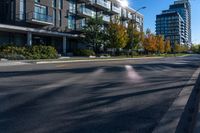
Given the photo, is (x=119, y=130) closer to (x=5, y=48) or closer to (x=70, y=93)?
(x=70, y=93)

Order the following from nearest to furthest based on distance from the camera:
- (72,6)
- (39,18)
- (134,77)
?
(134,77) < (39,18) < (72,6)

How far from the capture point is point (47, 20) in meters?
46.2

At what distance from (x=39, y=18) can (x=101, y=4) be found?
22.5 metres

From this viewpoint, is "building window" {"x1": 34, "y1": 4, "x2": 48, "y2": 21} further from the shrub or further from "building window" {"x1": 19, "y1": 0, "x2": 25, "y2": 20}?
the shrub

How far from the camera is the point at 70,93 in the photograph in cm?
952

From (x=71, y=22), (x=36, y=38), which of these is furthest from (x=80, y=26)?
(x=36, y=38)

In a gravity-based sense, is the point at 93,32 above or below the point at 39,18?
below

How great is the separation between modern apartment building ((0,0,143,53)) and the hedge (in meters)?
3.20

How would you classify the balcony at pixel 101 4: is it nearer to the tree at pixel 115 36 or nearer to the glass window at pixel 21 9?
the tree at pixel 115 36

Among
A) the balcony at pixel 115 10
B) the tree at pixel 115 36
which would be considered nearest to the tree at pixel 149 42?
the balcony at pixel 115 10

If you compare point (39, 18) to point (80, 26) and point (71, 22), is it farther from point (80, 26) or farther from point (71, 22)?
point (80, 26)

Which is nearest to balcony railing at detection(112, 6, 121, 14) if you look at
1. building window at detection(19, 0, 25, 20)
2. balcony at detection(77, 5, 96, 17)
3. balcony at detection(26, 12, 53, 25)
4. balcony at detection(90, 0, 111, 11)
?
balcony at detection(90, 0, 111, 11)

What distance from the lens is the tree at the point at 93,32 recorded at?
54.5 m

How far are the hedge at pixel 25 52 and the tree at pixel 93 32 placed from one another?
16.4m
